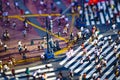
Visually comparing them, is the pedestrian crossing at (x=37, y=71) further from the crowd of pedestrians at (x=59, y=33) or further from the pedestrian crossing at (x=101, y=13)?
the pedestrian crossing at (x=101, y=13)

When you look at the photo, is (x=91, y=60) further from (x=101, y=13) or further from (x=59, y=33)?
(x=101, y=13)

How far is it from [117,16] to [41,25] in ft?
45.9

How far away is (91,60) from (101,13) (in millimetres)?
12793

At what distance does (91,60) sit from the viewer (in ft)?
198

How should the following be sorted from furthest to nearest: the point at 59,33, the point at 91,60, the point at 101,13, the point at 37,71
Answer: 1. the point at 101,13
2. the point at 59,33
3. the point at 91,60
4. the point at 37,71

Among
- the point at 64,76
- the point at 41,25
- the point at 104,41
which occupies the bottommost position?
the point at 64,76

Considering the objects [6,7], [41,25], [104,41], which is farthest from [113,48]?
[6,7]

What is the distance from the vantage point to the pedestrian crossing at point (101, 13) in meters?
68.2

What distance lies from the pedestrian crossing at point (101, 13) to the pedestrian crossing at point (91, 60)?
5.61 metres

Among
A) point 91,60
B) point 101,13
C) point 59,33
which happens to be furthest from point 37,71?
point 101,13

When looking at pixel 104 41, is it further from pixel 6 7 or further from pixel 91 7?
pixel 6 7

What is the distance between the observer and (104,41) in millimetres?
63969

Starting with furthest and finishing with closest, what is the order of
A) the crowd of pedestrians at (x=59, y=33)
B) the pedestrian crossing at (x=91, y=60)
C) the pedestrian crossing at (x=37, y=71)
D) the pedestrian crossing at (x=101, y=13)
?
the pedestrian crossing at (x=101, y=13) < the crowd of pedestrians at (x=59, y=33) < the pedestrian crossing at (x=91, y=60) < the pedestrian crossing at (x=37, y=71)

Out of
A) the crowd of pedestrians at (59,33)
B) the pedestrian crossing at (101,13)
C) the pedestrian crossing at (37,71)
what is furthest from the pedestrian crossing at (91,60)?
the pedestrian crossing at (101,13)
